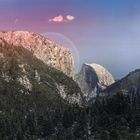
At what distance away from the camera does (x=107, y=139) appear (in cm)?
19900

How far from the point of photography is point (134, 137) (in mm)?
196250

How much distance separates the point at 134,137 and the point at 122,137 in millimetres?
5496

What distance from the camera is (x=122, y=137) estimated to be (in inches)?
7815

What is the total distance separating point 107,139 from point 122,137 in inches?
264

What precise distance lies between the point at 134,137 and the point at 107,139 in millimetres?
12011
